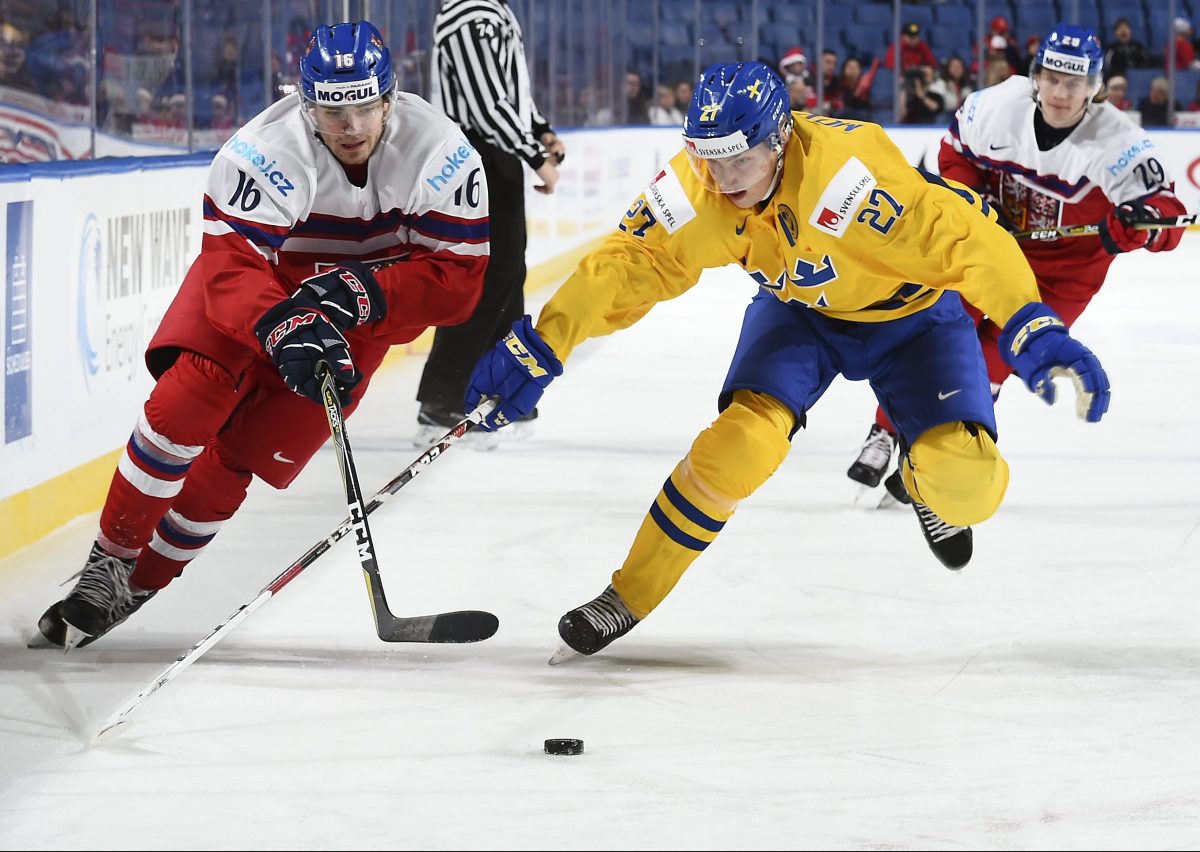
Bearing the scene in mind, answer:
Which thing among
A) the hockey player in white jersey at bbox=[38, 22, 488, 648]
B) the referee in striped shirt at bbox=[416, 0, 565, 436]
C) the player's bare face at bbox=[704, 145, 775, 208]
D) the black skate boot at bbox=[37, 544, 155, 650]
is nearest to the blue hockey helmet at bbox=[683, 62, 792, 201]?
the player's bare face at bbox=[704, 145, 775, 208]

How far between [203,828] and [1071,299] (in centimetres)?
302

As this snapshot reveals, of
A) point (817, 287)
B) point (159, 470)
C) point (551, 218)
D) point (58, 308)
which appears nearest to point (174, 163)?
point (58, 308)

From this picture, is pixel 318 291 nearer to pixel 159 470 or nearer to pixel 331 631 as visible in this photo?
pixel 159 470

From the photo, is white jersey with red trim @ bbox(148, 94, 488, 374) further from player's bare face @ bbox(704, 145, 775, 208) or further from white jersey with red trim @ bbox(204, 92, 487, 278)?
player's bare face @ bbox(704, 145, 775, 208)

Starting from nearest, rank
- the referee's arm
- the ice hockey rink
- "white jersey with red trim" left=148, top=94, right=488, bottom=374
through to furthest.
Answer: the ice hockey rink
"white jersey with red trim" left=148, top=94, right=488, bottom=374
the referee's arm

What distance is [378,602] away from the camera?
265 centimetres

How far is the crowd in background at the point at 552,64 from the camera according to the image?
423 centimetres

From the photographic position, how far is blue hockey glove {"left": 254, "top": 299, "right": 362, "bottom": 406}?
102 inches

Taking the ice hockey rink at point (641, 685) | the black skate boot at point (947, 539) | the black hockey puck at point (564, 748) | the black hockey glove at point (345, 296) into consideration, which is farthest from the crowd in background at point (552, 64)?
the black hockey puck at point (564, 748)

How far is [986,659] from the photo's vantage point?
2855 millimetres

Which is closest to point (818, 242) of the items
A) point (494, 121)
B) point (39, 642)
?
point (39, 642)

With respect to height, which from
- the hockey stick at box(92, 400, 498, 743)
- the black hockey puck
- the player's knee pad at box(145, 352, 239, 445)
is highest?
the player's knee pad at box(145, 352, 239, 445)

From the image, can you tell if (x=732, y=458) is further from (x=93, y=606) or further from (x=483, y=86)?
(x=483, y=86)

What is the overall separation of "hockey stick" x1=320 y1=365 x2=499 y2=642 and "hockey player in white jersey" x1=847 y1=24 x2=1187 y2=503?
1.65 m
